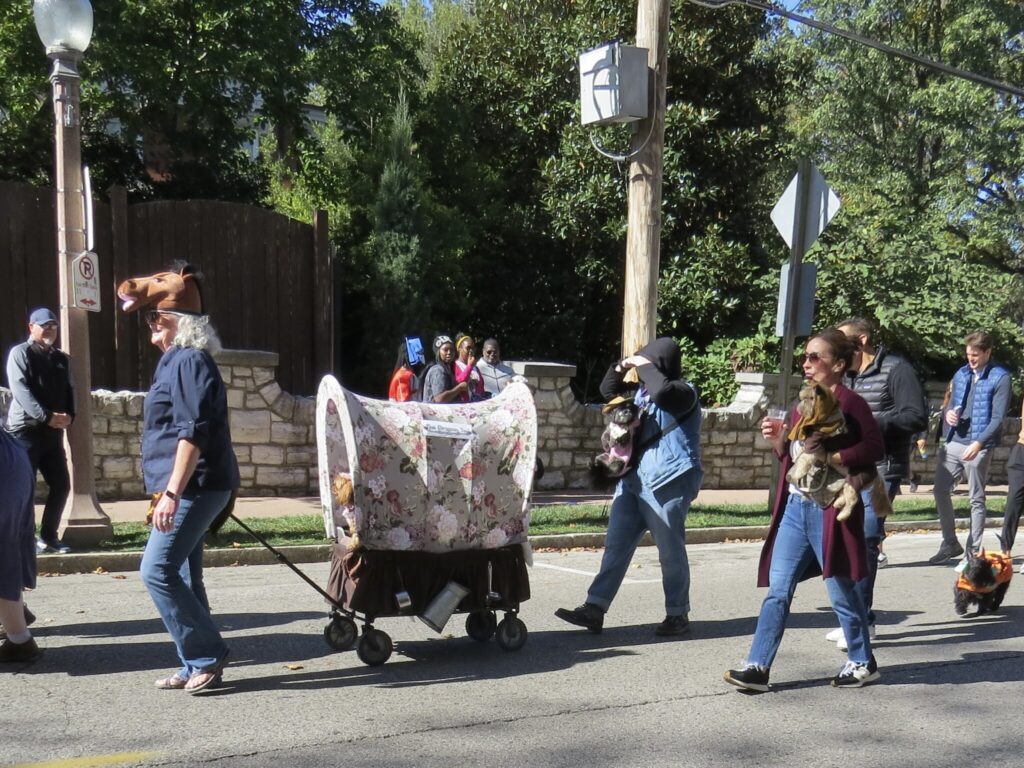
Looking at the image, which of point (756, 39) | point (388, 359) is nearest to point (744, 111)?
point (756, 39)

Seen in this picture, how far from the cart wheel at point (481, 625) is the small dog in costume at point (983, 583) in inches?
125

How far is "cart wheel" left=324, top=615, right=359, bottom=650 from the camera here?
583cm

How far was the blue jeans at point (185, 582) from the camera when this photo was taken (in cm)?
504

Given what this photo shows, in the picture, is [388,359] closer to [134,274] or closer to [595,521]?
[134,274]

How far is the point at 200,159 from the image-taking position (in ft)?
52.1

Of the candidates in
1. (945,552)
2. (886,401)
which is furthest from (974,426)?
(886,401)

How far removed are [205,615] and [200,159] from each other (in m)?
11.9

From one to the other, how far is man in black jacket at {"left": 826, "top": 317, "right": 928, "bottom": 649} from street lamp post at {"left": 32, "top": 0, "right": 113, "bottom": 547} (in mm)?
5909

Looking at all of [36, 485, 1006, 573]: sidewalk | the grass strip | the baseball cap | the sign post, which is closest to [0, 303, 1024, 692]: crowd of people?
[36, 485, 1006, 573]: sidewalk

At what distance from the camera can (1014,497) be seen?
8.69m

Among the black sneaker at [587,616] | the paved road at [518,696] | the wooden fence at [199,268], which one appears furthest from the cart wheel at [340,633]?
the wooden fence at [199,268]

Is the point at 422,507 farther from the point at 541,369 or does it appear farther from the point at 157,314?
the point at 541,369

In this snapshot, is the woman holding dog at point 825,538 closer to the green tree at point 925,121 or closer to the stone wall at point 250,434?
the stone wall at point 250,434

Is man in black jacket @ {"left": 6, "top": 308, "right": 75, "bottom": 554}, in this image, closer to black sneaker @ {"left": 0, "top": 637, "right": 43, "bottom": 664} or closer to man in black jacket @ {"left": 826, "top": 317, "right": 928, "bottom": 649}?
black sneaker @ {"left": 0, "top": 637, "right": 43, "bottom": 664}
